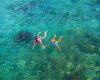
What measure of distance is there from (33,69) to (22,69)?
615 mm

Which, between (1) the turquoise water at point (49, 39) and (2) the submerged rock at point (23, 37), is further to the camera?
(2) the submerged rock at point (23, 37)

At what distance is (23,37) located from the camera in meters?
16.8

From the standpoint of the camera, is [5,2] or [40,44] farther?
[5,2]

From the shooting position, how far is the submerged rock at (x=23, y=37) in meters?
16.7

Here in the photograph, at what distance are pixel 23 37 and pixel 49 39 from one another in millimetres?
1706

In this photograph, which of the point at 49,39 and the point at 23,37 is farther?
the point at 23,37

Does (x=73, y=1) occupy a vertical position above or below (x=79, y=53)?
above

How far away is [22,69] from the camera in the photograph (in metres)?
14.5

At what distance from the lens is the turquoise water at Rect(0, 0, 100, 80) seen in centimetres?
1414

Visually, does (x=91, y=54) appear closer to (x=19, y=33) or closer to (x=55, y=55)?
(x=55, y=55)

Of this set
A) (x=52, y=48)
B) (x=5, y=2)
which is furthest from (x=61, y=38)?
(x=5, y=2)

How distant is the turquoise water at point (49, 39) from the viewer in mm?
14141

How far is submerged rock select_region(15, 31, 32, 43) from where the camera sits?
16656 mm

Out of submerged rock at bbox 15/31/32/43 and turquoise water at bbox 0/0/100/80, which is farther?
submerged rock at bbox 15/31/32/43
